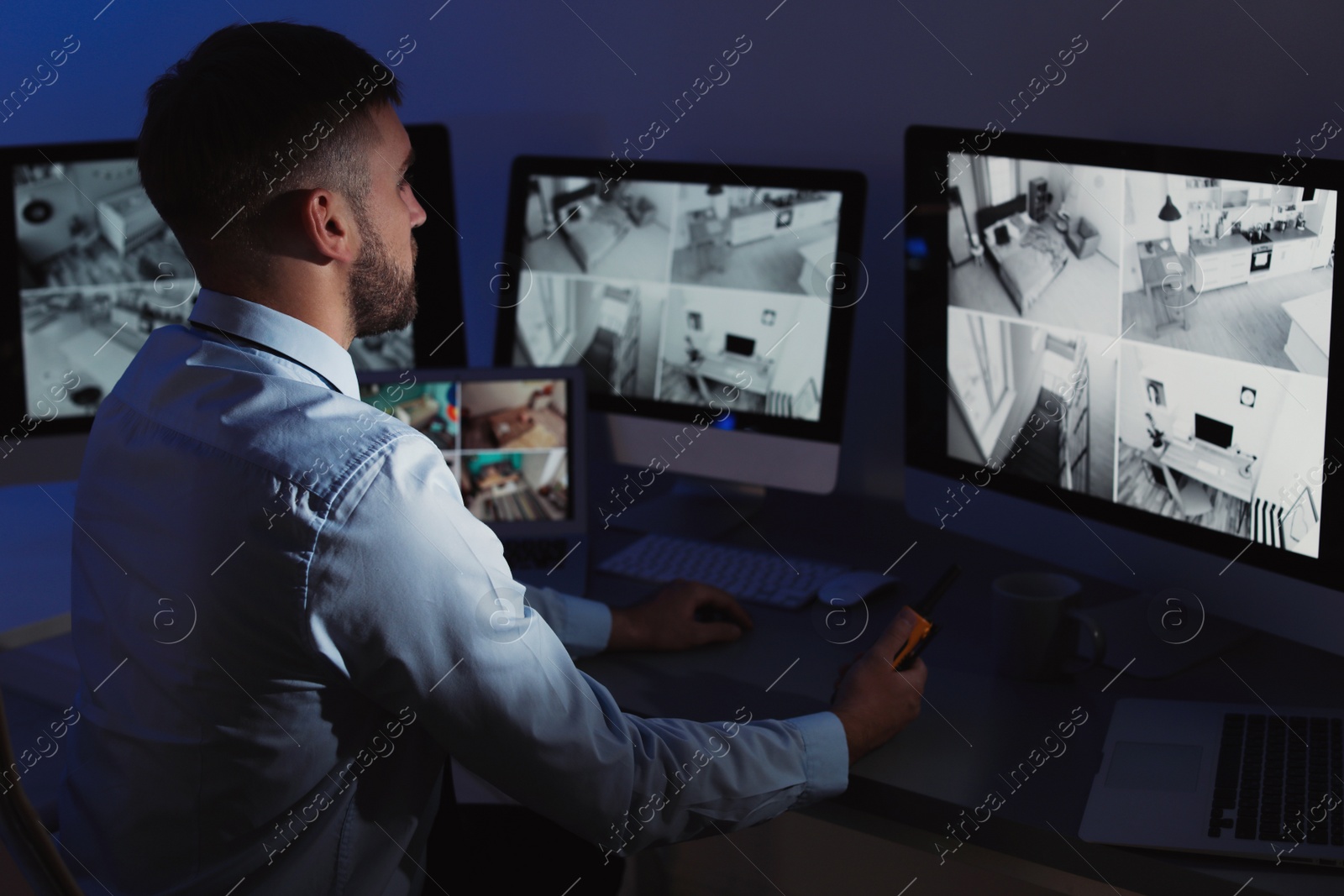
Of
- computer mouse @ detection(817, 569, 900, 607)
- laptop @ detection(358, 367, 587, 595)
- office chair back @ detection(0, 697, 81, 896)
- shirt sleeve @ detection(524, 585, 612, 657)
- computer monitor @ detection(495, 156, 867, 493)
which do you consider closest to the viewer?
office chair back @ detection(0, 697, 81, 896)

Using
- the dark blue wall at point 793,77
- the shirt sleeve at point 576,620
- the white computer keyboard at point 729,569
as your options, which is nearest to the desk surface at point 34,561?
the shirt sleeve at point 576,620

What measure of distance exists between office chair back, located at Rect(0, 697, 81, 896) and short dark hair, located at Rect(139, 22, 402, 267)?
1.65ft

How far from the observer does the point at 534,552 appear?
68.3 inches

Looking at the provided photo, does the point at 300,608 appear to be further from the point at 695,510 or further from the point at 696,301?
the point at 695,510

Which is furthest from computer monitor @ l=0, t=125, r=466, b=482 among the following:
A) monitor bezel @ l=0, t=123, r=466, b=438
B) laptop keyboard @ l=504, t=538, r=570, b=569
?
laptop keyboard @ l=504, t=538, r=570, b=569

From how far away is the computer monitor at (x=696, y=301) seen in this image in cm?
167

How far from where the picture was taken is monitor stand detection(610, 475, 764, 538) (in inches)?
74.0

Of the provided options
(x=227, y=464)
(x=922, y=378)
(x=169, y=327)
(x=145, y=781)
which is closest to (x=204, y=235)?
(x=169, y=327)

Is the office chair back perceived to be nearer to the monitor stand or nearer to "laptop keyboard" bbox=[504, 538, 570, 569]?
"laptop keyboard" bbox=[504, 538, 570, 569]

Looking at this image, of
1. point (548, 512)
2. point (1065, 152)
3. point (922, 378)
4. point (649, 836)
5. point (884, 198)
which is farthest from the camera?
point (884, 198)

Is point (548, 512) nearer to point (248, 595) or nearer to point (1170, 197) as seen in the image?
point (248, 595)

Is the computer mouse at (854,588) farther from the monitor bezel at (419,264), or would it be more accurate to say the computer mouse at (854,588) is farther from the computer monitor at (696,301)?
the monitor bezel at (419,264)

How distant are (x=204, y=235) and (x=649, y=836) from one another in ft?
2.35

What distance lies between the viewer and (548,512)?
1.78 m
